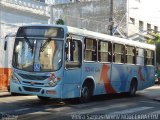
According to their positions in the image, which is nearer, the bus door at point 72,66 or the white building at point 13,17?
the bus door at point 72,66

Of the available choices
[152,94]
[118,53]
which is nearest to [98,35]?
[118,53]

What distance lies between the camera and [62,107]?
15.6 meters

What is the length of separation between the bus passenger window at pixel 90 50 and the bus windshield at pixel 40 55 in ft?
5.70

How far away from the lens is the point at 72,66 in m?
15.9

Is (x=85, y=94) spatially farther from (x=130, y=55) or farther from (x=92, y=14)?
(x=92, y=14)

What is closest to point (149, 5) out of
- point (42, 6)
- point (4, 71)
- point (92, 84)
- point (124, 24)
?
point (124, 24)

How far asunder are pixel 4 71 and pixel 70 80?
28.5 feet

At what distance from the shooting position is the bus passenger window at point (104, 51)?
59.3ft

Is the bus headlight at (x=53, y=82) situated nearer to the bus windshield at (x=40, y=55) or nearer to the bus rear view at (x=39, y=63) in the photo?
the bus rear view at (x=39, y=63)

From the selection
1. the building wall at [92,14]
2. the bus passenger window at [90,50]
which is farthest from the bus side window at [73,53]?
the building wall at [92,14]

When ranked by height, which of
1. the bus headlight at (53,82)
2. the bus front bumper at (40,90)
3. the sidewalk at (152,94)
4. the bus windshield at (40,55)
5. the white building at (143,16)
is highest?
the white building at (143,16)

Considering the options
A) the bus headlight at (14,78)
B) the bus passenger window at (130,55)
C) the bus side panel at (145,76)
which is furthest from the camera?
the bus side panel at (145,76)

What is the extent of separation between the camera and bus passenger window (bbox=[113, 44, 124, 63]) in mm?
19558

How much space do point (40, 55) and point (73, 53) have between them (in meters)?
1.26
